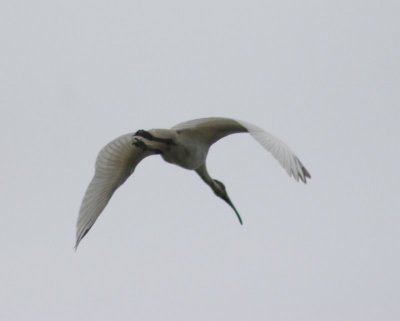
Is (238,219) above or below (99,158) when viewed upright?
below

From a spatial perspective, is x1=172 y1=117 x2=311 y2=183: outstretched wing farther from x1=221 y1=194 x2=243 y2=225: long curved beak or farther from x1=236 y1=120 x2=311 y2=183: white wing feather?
x1=221 y1=194 x2=243 y2=225: long curved beak

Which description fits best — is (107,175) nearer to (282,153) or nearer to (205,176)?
(205,176)

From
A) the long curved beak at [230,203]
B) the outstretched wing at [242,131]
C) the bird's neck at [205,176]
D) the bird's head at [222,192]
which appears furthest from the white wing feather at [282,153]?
the long curved beak at [230,203]

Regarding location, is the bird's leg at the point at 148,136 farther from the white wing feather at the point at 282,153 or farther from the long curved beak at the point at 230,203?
the long curved beak at the point at 230,203

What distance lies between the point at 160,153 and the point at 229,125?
43.6 inches

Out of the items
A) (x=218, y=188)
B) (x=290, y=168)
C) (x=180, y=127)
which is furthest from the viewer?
(x=218, y=188)

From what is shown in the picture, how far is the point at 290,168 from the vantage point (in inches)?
856

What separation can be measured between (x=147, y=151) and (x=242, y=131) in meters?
1.46

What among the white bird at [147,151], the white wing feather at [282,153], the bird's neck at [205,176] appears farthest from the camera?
the bird's neck at [205,176]

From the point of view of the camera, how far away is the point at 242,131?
24484mm

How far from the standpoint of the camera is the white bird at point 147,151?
23.7 metres

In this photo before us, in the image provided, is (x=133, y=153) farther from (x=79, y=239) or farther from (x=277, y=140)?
(x=277, y=140)

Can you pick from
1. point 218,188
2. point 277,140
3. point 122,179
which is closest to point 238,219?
point 218,188

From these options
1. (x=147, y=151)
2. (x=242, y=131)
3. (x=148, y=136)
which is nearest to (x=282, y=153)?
(x=148, y=136)
